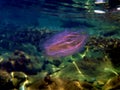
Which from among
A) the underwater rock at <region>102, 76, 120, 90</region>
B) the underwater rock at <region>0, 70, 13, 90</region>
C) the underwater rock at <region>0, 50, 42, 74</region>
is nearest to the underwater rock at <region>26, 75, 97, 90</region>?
the underwater rock at <region>102, 76, 120, 90</region>

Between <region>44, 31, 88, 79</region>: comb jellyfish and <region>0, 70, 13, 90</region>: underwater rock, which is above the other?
<region>44, 31, 88, 79</region>: comb jellyfish

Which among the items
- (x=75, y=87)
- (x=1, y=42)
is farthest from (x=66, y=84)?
(x=1, y=42)

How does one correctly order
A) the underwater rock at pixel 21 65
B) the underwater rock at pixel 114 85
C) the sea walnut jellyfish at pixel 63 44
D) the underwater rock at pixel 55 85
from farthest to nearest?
1. the underwater rock at pixel 21 65
2. the sea walnut jellyfish at pixel 63 44
3. the underwater rock at pixel 114 85
4. the underwater rock at pixel 55 85

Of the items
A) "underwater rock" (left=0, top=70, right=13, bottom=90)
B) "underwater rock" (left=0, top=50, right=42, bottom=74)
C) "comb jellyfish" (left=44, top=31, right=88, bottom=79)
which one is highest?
"comb jellyfish" (left=44, top=31, right=88, bottom=79)

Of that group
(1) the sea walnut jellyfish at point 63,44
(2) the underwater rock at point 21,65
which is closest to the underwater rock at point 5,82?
(1) the sea walnut jellyfish at point 63,44

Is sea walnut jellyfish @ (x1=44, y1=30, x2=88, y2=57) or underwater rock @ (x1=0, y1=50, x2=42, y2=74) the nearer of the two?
sea walnut jellyfish @ (x1=44, y1=30, x2=88, y2=57)

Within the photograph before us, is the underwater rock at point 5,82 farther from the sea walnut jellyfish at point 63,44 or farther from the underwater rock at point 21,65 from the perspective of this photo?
the underwater rock at point 21,65

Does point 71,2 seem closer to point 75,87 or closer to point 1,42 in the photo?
point 1,42

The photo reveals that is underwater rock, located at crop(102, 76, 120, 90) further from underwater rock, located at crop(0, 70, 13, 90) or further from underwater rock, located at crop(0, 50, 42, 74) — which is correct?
underwater rock, located at crop(0, 50, 42, 74)

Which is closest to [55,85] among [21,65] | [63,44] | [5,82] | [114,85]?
[63,44]
